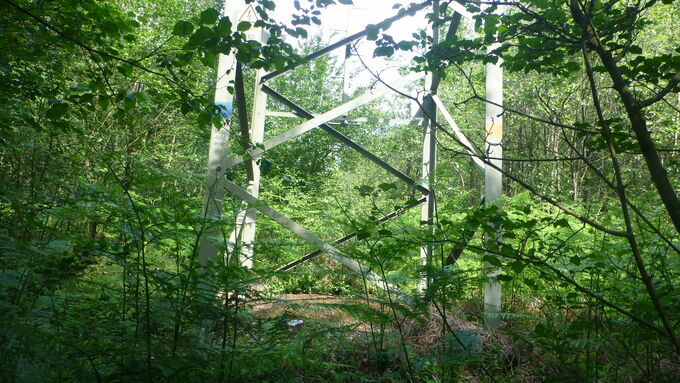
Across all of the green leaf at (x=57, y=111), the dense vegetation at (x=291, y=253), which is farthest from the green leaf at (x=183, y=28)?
the green leaf at (x=57, y=111)

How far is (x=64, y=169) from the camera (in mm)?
4832

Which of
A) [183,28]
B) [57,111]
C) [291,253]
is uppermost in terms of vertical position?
[183,28]

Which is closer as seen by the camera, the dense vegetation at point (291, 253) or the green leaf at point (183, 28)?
the dense vegetation at point (291, 253)

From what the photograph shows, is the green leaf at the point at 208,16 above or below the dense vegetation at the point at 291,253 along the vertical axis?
above

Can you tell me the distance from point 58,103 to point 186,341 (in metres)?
1.23

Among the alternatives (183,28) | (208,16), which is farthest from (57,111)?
(208,16)

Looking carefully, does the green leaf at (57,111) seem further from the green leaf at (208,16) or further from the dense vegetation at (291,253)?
the green leaf at (208,16)

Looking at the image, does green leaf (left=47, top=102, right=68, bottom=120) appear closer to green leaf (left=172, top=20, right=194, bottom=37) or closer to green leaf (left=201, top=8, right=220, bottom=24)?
green leaf (left=172, top=20, right=194, bottom=37)

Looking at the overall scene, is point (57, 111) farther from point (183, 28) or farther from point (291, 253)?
point (291, 253)

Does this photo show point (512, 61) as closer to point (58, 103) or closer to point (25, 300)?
point (58, 103)

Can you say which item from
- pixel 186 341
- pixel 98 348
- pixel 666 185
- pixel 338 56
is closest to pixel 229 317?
pixel 186 341

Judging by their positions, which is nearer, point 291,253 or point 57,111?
point 57,111

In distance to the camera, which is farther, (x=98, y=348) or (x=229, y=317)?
(x=229, y=317)

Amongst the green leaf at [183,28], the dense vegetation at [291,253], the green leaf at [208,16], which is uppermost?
the green leaf at [208,16]
